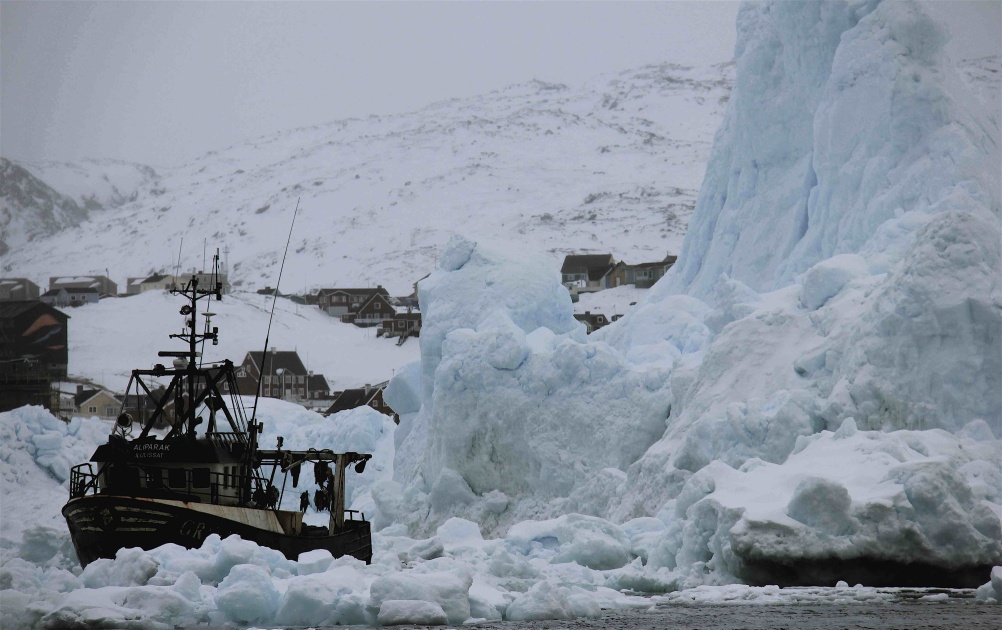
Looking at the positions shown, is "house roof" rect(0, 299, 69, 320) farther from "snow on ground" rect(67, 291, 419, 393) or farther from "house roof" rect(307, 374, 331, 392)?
"house roof" rect(307, 374, 331, 392)

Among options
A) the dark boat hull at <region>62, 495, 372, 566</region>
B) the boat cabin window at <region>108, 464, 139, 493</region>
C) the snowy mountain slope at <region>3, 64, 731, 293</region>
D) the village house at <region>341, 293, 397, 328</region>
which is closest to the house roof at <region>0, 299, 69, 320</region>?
the village house at <region>341, 293, 397, 328</region>

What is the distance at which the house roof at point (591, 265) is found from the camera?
273 feet

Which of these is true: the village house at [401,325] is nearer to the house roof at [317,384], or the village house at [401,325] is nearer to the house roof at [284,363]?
the house roof at [284,363]

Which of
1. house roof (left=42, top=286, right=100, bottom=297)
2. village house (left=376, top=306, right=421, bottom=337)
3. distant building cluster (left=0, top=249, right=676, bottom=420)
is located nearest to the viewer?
distant building cluster (left=0, top=249, right=676, bottom=420)

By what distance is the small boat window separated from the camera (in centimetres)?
1858

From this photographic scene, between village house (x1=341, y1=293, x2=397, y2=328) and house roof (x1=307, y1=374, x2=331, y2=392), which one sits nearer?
house roof (x1=307, y1=374, x2=331, y2=392)

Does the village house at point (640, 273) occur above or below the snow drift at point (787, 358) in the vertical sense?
above

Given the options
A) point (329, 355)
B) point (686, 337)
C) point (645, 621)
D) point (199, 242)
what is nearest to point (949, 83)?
point (686, 337)

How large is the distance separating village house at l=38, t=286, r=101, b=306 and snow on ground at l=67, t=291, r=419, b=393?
1.54 m

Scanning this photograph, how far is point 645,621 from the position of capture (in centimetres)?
1444

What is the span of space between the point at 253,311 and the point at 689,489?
177 ft

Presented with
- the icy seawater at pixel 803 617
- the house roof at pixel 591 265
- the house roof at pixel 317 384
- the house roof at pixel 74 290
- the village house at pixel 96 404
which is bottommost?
the icy seawater at pixel 803 617

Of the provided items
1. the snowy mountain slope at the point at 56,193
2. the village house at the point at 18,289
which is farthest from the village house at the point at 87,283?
the snowy mountain slope at the point at 56,193

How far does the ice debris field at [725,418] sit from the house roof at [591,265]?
150 feet
